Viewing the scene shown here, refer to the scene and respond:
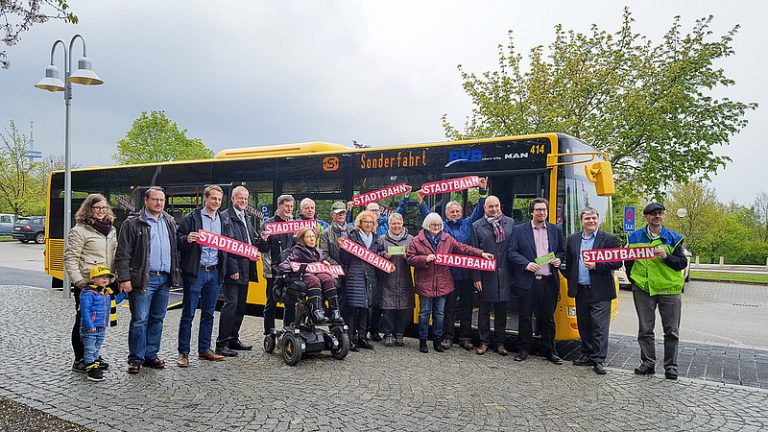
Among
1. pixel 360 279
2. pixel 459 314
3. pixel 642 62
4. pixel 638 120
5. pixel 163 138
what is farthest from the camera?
pixel 163 138

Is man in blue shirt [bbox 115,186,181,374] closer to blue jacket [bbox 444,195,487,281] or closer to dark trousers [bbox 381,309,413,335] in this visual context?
dark trousers [bbox 381,309,413,335]

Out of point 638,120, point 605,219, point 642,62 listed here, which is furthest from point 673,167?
point 605,219

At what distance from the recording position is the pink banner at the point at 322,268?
6.66 m

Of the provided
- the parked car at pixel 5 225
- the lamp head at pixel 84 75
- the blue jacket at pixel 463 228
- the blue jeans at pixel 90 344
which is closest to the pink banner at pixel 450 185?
the blue jacket at pixel 463 228

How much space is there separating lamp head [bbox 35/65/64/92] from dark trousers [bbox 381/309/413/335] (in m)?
9.14

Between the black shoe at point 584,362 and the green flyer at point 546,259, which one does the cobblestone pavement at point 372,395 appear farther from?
the green flyer at point 546,259

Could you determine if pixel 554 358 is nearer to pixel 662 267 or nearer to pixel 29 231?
pixel 662 267

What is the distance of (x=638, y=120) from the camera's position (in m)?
17.5

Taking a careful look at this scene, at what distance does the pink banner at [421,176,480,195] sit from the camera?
805 cm

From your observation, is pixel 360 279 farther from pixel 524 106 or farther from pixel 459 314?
pixel 524 106

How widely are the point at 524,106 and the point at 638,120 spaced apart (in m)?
3.56

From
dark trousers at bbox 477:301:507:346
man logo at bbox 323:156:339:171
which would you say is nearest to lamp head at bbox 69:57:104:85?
man logo at bbox 323:156:339:171

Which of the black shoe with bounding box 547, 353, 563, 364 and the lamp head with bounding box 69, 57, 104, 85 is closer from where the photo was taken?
the black shoe with bounding box 547, 353, 563, 364

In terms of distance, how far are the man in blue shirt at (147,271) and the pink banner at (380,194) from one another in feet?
10.8
